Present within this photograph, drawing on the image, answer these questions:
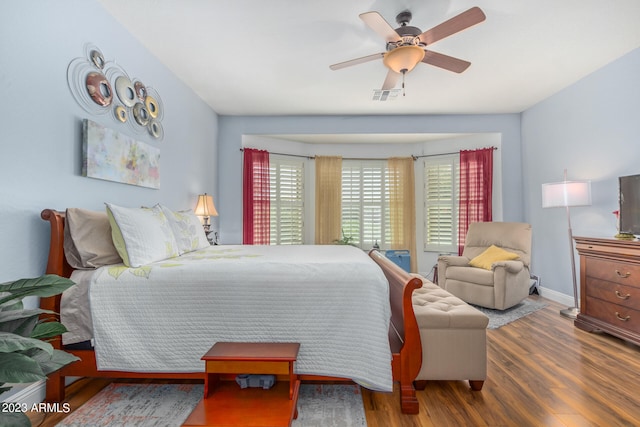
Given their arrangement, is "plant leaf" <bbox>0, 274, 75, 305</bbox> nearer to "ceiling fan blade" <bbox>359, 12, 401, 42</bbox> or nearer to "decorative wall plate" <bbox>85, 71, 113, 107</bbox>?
"decorative wall plate" <bbox>85, 71, 113, 107</bbox>

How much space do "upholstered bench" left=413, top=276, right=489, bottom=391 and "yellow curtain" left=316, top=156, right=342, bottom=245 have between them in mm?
3489

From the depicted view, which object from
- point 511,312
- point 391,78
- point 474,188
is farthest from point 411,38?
point 474,188

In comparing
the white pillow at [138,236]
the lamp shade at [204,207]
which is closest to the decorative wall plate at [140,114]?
the white pillow at [138,236]

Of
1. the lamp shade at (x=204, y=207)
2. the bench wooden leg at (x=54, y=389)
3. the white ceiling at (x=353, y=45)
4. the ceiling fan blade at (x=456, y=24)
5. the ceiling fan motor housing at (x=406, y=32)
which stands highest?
the white ceiling at (x=353, y=45)

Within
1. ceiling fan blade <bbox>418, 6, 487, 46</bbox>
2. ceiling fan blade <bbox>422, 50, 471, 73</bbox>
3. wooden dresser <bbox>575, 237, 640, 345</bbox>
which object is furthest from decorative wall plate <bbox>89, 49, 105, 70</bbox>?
wooden dresser <bbox>575, 237, 640, 345</bbox>

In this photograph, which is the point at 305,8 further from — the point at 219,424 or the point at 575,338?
the point at 575,338

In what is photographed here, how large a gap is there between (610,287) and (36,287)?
400cm

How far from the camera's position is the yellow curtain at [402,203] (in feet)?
17.6

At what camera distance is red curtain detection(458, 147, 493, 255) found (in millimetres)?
4773

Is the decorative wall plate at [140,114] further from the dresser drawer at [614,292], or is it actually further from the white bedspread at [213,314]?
the dresser drawer at [614,292]

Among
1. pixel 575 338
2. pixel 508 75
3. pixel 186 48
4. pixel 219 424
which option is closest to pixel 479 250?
pixel 575 338

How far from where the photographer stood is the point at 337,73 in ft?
11.0

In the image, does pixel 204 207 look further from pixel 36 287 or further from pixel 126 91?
pixel 36 287

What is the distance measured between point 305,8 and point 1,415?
9.00 feet
